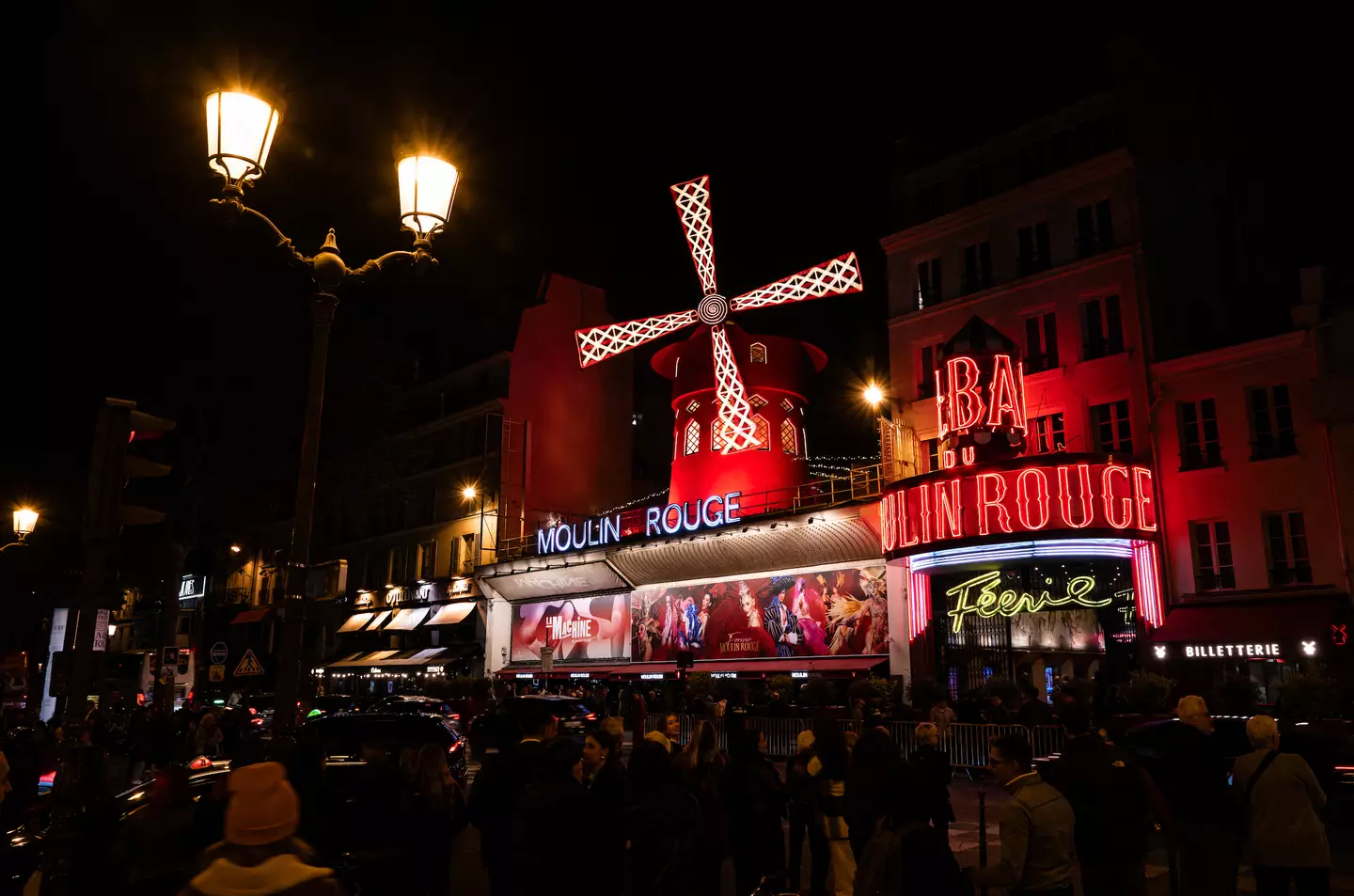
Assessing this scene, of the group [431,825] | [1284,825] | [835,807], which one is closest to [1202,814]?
[1284,825]

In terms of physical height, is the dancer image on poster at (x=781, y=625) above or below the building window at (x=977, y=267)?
below

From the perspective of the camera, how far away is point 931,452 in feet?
84.5

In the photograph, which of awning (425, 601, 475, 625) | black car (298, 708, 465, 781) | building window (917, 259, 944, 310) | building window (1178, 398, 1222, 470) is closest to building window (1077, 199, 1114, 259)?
building window (917, 259, 944, 310)

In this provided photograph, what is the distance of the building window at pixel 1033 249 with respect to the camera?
24.6m

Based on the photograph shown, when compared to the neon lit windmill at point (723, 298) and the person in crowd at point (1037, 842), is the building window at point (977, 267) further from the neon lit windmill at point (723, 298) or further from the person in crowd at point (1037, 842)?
the person in crowd at point (1037, 842)

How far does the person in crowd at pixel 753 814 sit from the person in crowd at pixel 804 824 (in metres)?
0.29

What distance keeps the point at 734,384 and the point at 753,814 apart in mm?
24170

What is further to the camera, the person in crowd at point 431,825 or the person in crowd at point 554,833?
the person in crowd at point 431,825

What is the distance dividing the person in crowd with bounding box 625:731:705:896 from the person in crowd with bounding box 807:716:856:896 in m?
2.02

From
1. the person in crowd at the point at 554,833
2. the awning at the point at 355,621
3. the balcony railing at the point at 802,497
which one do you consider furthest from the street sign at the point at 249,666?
the awning at the point at 355,621

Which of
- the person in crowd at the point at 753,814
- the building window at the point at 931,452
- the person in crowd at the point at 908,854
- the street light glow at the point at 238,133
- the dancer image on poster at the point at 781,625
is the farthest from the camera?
the dancer image on poster at the point at 781,625

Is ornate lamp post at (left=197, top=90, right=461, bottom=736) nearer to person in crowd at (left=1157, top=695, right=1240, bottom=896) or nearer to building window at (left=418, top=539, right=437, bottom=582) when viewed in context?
person in crowd at (left=1157, top=695, right=1240, bottom=896)

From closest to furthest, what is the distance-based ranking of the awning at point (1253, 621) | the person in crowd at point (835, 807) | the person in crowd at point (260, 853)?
the person in crowd at point (260, 853) → the person in crowd at point (835, 807) → the awning at point (1253, 621)

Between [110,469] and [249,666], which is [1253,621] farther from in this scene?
[110,469]
